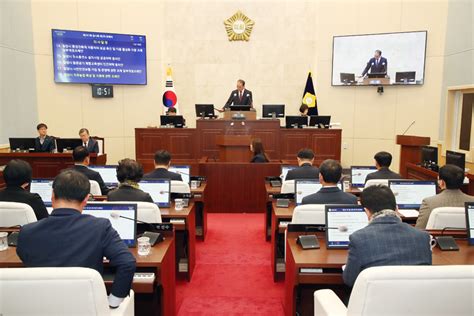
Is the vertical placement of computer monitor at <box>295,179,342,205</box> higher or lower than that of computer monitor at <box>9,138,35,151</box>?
lower

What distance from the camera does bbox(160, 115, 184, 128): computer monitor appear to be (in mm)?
8884

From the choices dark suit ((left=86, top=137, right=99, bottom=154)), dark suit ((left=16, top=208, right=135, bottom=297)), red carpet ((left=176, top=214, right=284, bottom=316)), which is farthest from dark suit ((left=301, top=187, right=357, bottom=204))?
dark suit ((left=86, top=137, right=99, bottom=154))

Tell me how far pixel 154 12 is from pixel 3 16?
3486 millimetres

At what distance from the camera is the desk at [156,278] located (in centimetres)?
233

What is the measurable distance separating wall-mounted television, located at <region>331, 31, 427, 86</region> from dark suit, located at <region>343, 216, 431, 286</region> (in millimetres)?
8413

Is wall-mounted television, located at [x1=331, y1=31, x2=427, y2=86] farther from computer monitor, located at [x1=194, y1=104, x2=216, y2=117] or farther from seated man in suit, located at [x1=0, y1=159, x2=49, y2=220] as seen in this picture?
seated man in suit, located at [x1=0, y1=159, x2=49, y2=220]

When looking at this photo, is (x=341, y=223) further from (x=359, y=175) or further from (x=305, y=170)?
(x=359, y=175)

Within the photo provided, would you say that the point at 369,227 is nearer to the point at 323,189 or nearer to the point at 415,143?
the point at 323,189

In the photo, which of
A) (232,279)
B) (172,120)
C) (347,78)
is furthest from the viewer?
(347,78)

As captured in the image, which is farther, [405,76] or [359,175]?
[405,76]

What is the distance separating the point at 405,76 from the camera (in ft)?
31.0

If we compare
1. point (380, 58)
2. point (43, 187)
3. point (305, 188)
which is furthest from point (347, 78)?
point (43, 187)

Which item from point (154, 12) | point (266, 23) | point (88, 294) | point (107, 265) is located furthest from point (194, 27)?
point (88, 294)

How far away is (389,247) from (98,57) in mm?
9320
